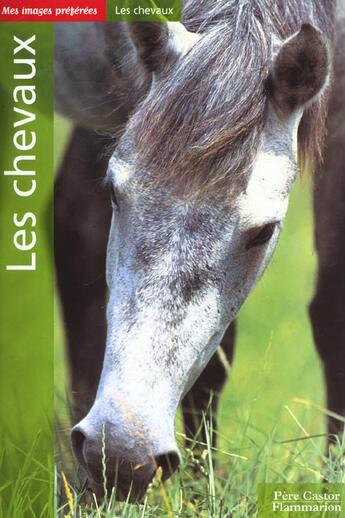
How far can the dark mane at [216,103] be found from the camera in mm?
1438

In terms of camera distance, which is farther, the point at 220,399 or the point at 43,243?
the point at 220,399

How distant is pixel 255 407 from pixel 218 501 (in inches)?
8.9

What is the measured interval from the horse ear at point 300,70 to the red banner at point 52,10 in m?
0.43

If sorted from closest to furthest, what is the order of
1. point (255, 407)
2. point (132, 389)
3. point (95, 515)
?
point (132, 389) → point (95, 515) → point (255, 407)

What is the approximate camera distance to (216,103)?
146 centimetres

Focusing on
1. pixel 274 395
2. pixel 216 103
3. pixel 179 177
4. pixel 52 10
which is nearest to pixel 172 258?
pixel 179 177

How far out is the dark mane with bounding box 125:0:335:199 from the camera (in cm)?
144

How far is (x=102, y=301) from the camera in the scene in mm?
1771

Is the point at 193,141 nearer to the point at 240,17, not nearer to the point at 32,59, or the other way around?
the point at 240,17

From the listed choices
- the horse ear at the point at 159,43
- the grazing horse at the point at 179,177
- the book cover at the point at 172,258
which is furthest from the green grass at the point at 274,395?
the horse ear at the point at 159,43

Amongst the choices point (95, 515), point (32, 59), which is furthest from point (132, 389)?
point (32, 59)

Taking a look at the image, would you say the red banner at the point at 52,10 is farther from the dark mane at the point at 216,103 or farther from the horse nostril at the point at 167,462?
the horse nostril at the point at 167,462

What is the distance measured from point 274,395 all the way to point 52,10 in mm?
944

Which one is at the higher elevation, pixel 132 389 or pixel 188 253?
pixel 188 253
